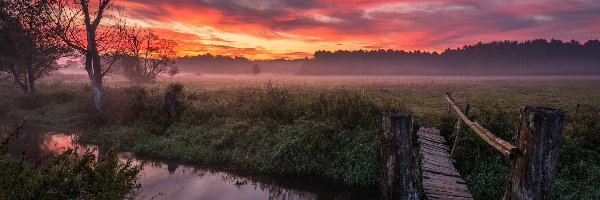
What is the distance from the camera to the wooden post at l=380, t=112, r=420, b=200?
5.77 metres

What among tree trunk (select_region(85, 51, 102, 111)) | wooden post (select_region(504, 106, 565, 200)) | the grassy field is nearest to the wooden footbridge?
wooden post (select_region(504, 106, 565, 200))

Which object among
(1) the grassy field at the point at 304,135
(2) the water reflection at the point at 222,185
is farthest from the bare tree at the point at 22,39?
(2) the water reflection at the point at 222,185

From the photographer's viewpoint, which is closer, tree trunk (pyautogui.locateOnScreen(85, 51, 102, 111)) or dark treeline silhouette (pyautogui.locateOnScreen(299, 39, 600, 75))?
tree trunk (pyautogui.locateOnScreen(85, 51, 102, 111))

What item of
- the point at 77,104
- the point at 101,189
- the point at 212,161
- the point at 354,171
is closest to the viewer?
the point at 101,189

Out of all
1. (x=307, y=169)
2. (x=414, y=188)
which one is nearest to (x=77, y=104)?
(x=307, y=169)

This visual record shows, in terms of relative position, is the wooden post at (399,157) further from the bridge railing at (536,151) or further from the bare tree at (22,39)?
the bare tree at (22,39)

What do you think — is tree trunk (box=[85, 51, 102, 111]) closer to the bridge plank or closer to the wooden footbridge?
the bridge plank

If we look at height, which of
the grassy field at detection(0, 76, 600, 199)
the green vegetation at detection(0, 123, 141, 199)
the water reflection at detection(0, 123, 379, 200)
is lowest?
the water reflection at detection(0, 123, 379, 200)

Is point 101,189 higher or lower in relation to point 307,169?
higher

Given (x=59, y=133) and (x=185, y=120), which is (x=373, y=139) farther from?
(x=59, y=133)

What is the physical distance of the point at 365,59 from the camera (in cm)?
16825

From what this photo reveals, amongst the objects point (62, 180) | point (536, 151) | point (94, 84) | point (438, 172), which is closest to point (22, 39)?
point (94, 84)

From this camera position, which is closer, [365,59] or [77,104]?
[77,104]

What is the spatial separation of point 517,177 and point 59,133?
26225 millimetres
